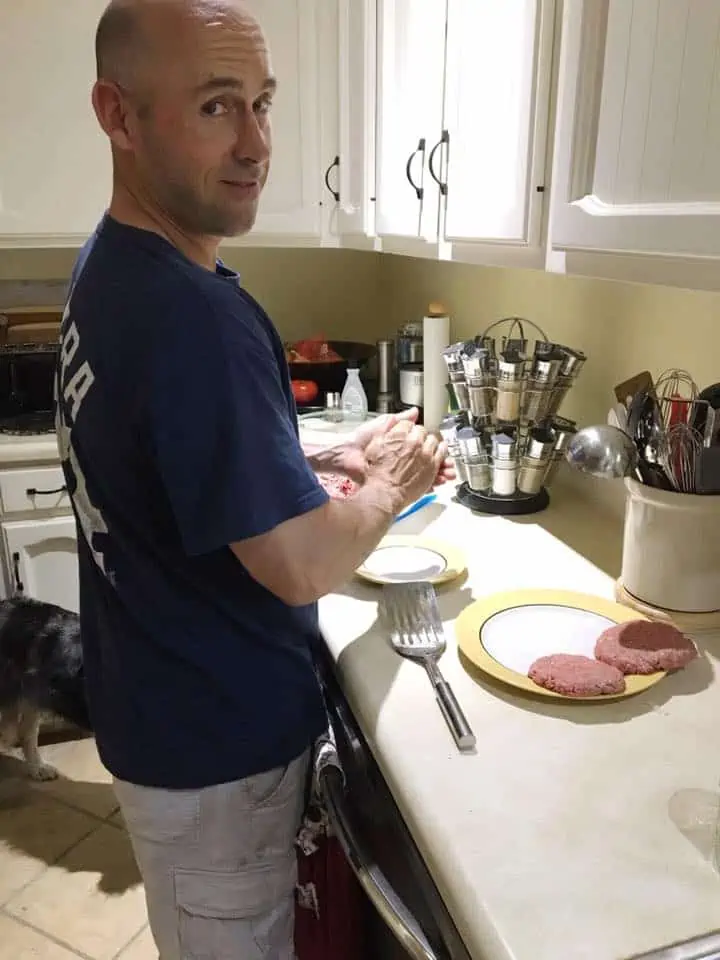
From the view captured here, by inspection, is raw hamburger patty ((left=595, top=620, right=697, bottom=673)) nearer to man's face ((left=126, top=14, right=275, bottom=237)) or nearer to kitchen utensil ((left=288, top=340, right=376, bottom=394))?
man's face ((left=126, top=14, right=275, bottom=237))

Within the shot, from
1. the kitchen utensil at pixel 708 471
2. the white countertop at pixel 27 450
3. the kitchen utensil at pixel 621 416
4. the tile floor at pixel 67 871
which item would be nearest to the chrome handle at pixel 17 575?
the white countertop at pixel 27 450

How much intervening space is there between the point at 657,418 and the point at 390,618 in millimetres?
454

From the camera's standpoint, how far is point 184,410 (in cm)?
77

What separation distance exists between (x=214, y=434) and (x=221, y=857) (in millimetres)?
569

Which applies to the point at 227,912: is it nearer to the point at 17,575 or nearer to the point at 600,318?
the point at 600,318

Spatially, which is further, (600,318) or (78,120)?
(78,120)

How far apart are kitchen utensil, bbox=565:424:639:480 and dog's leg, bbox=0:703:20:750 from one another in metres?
1.68

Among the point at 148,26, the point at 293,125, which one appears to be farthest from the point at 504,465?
the point at 293,125

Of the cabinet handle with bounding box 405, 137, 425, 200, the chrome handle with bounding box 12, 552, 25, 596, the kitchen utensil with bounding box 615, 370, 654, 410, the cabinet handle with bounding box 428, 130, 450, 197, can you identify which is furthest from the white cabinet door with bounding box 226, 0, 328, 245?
the kitchen utensil with bounding box 615, 370, 654, 410

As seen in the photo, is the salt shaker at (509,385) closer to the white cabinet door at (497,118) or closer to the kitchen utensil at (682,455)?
the white cabinet door at (497,118)

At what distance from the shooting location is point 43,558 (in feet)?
7.29

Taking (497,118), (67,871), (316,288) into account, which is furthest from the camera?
(316,288)

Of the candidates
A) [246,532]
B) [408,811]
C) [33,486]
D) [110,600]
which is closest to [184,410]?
[246,532]

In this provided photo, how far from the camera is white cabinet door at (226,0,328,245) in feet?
6.59
